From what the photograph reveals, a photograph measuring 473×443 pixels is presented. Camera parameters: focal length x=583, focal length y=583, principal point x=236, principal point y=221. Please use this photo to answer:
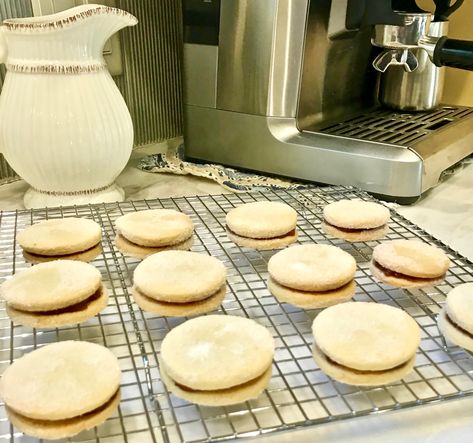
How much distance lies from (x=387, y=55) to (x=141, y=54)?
0.51m

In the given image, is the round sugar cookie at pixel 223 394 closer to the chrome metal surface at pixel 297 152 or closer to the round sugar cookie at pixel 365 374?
the round sugar cookie at pixel 365 374

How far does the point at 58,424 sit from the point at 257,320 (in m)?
0.25

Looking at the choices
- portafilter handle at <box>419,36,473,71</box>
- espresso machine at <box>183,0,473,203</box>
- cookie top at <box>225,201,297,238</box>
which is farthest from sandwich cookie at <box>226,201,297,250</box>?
portafilter handle at <box>419,36,473,71</box>

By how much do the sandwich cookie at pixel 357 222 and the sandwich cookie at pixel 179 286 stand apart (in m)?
0.20

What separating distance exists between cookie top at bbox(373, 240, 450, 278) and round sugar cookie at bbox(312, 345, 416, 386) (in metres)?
0.16

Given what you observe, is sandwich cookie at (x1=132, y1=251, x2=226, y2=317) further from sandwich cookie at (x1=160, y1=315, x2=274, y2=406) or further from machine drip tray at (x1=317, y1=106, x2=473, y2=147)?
machine drip tray at (x1=317, y1=106, x2=473, y2=147)

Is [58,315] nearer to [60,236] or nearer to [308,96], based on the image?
[60,236]

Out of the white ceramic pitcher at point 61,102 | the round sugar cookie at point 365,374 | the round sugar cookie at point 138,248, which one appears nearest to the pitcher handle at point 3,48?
the white ceramic pitcher at point 61,102

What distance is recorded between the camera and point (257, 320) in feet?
2.10

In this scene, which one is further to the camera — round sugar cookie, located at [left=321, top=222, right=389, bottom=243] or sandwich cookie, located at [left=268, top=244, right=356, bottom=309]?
round sugar cookie, located at [left=321, top=222, right=389, bottom=243]


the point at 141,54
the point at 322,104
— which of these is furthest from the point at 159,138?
the point at 322,104

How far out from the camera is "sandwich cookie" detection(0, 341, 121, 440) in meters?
0.46

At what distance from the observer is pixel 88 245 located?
739 mm

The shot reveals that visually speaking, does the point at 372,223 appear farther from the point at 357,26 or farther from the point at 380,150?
the point at 357,26
